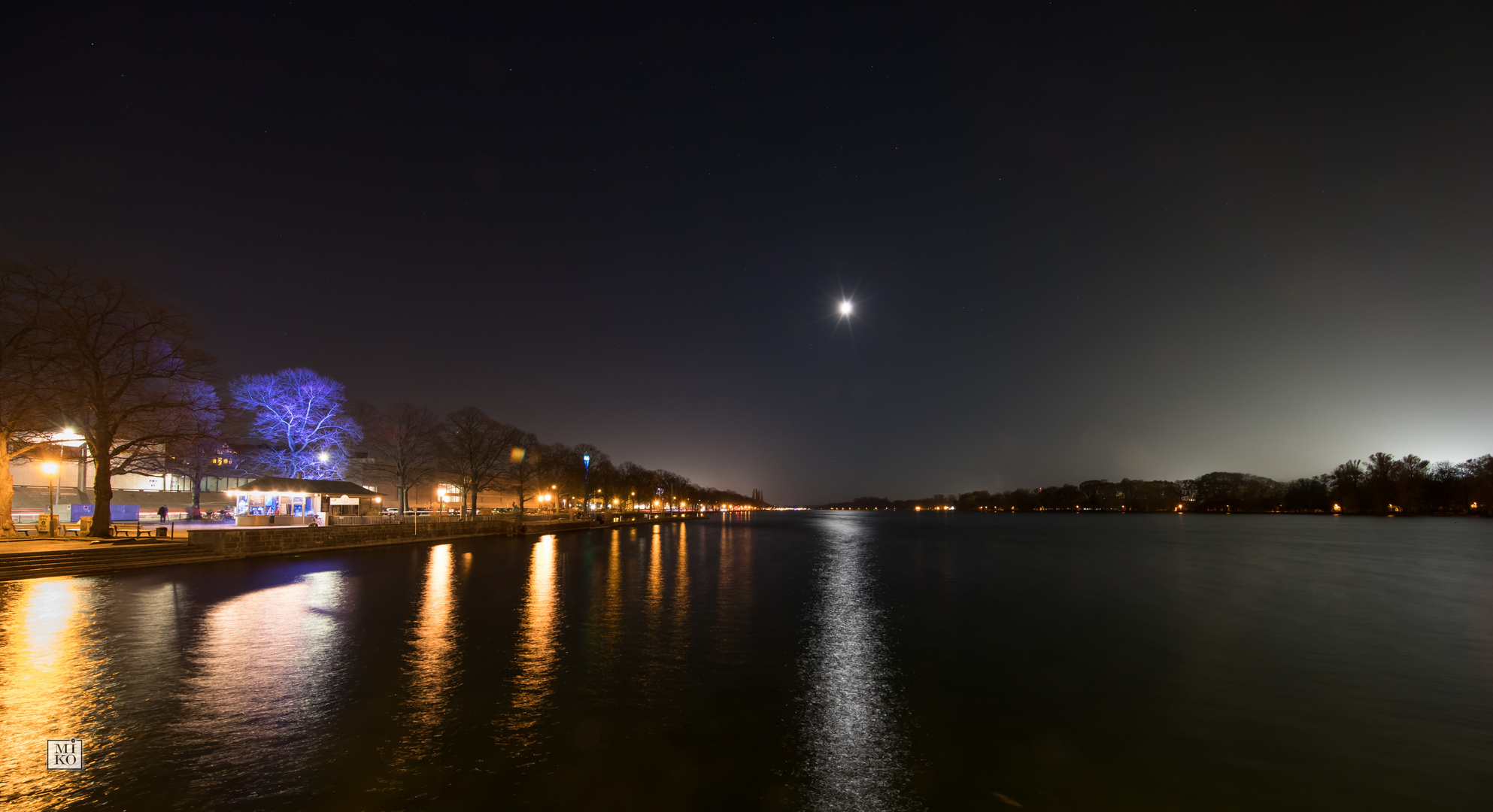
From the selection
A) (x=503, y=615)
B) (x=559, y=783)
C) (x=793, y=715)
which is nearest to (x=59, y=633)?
(x=503, y=615)

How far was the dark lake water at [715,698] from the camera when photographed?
7871 millimetres

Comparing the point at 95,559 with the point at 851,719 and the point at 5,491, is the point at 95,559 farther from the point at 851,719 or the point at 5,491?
the point at 851,719

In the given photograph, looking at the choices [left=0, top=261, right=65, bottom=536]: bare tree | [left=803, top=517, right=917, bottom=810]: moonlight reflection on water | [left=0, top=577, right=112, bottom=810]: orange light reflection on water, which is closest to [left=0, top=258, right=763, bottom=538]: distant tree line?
[left=0, top=261, right=65, bottom=536]: bare tree

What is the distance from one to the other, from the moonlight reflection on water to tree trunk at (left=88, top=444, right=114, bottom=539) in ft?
115

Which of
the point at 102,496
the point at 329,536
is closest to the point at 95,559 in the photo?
the point at 102,496

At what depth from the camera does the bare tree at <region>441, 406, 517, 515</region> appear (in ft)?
240

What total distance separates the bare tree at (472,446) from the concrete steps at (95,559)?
4210 cm

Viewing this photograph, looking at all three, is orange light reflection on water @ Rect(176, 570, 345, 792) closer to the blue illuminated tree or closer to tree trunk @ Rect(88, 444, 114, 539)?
Answer: tree trunk @ Rect(88, 444, 114, 539)

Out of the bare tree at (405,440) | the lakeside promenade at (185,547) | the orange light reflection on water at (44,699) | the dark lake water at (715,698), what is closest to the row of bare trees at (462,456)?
the bare tree at (405,440)

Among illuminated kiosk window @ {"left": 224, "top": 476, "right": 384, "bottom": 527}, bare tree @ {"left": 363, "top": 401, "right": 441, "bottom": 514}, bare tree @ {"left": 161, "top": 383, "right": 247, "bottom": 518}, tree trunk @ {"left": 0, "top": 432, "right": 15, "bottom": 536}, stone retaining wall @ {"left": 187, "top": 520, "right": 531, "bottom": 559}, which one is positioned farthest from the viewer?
bare tree @ {"left": 363, "top": 401, "right": 441, "bottom": 514}

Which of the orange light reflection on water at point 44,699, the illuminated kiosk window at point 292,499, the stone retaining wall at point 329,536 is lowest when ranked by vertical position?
the stone retaining wall at point 329,536

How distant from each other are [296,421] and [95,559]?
29.7 m

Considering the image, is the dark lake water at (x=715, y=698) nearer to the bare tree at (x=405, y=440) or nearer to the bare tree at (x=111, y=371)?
the bare tree at (x=111, y=371)

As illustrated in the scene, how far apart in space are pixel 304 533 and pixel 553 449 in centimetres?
7532
